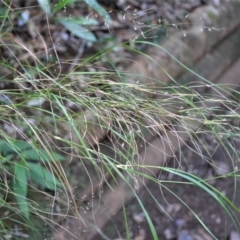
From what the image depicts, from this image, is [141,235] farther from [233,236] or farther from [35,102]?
[35,102]

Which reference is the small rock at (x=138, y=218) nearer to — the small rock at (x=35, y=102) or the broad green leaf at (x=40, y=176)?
the broad green leaf at (x=40, y=176)

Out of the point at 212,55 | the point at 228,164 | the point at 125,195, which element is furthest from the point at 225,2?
the point at 125,195

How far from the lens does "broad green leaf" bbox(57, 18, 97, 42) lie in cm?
191

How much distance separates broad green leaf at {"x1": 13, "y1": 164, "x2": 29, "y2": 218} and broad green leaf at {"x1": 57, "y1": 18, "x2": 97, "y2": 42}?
0.56m

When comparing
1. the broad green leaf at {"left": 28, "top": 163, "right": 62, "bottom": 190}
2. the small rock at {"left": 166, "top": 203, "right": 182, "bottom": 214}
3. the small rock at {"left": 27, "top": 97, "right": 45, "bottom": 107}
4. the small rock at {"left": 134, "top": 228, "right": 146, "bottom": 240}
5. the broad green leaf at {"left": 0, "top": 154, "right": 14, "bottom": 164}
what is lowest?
the small rock at {"left": 134, "top": 228, "right": 146, "bottom": 240}

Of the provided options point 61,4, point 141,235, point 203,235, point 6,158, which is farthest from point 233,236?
point 61,4

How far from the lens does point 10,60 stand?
181 centimetres

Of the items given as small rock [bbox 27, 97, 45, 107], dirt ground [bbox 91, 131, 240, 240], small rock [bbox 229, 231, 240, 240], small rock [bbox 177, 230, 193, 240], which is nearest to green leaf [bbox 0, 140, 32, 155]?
small rock [bbox 27, 97, 45, 107]

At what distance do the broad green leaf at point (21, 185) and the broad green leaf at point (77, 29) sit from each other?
56 centimetres

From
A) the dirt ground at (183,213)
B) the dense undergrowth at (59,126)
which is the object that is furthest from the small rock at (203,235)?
the dense undergrowth at (59,126)

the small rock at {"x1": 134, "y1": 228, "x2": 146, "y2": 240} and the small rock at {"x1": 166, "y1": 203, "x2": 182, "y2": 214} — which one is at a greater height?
the small rock at {"x1": 166, "y1": 203, "x2": 182, "y2": 214}

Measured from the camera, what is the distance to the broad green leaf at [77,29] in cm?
191

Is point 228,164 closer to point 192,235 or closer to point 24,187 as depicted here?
point 192,235

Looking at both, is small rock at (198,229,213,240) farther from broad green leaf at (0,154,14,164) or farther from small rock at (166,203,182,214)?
broad green leaf at (0,154,14,164)
